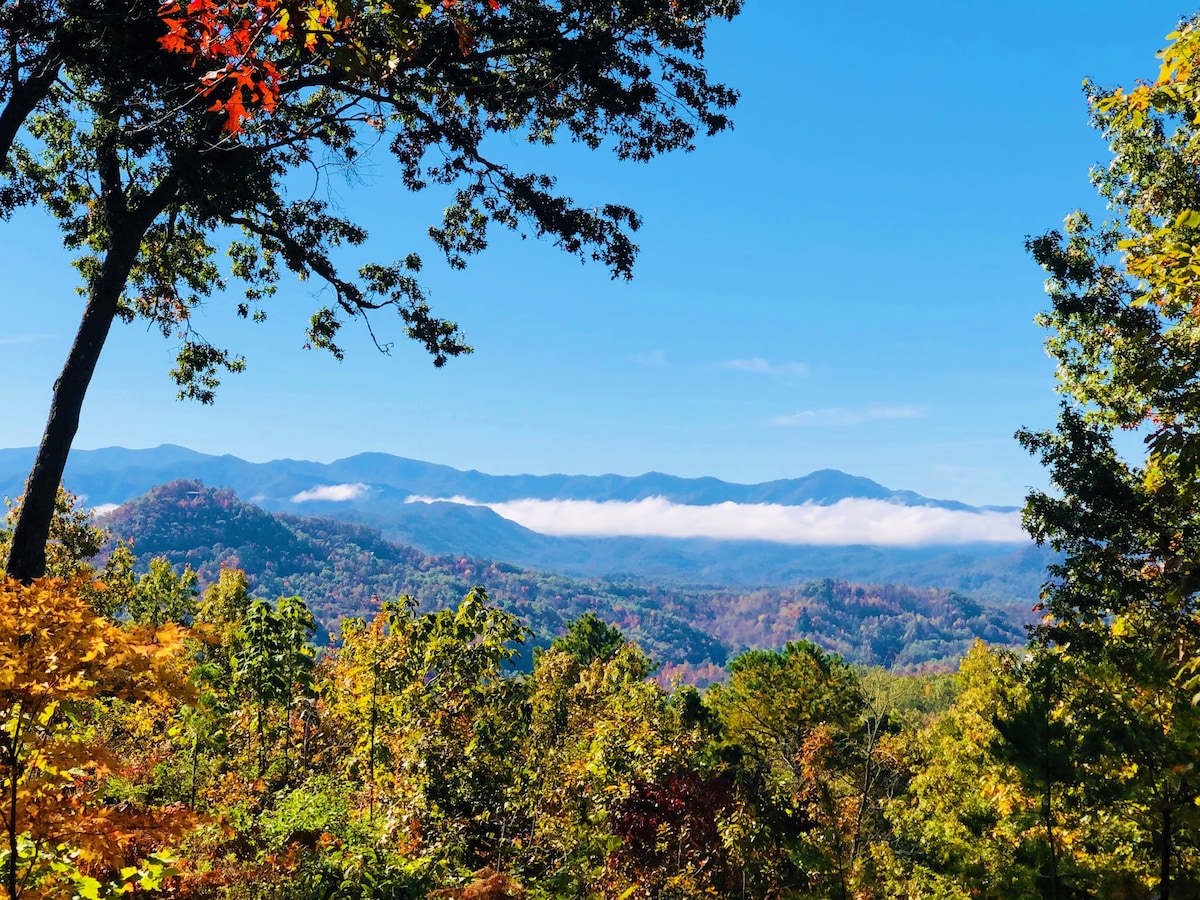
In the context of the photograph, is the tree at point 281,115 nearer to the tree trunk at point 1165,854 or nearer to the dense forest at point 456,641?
the dense forest at point 456,641

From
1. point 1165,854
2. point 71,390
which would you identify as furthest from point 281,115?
point 1165,854

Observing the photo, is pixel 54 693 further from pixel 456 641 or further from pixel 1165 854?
pixel 1165 854

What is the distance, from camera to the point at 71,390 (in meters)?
7.43

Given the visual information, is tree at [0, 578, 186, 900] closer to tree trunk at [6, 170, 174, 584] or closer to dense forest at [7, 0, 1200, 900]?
dense forest at [7, 0, 1200, 900]

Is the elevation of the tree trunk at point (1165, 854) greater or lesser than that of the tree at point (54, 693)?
lesser

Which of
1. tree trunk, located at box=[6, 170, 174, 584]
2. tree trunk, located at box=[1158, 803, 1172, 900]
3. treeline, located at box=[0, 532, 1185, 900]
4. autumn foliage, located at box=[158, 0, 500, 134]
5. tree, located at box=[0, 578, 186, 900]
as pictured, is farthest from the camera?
tree trunk, located at box=[6, 170, 174, 584]

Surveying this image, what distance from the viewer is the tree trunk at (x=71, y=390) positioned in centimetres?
693

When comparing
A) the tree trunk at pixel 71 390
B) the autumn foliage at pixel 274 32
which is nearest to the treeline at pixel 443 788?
the tree trunk at pixel 71 390

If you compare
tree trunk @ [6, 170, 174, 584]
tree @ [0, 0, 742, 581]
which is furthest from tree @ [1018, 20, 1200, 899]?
tree trunk @ [6, 170, 174, 584]

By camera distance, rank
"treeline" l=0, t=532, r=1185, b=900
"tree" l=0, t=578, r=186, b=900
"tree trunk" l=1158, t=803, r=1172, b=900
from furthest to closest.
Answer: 1. "tree trunk" l=1158, t=803, r=1172, b=900
2. "treeline" l=0, t=532, r=1185, b=900
3. "tree" l=0, t=578, r=186, b=900

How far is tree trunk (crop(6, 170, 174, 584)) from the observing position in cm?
693

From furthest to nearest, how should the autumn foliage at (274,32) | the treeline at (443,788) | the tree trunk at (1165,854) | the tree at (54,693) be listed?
1. the tree trunk at (1165,854)
2. the treeline at (443,788)
3. the tree at (54,693)
4. the autumn foliage at (274,32)

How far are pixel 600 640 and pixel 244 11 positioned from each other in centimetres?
4949

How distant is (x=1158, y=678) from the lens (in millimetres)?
6730
